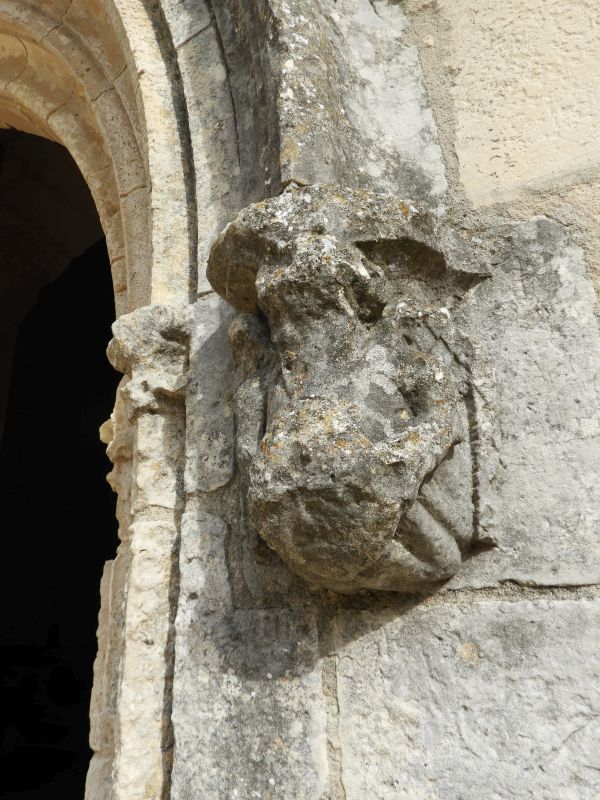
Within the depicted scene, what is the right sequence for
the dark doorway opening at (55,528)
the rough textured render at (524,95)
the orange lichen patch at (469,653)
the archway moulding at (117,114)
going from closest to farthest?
the orange lichen patch at (469,653) → the rough textured render at (524,95) → the archway moulding at (117,114) → the dark doorway opening at (55,528)

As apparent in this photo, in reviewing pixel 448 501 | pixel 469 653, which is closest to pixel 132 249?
pixel 448 501

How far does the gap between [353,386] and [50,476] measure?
3753 mm

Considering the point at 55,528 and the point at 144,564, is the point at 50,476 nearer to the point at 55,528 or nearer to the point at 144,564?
the point at 55,528

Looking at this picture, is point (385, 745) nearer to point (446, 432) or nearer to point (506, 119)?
point (446, 432)

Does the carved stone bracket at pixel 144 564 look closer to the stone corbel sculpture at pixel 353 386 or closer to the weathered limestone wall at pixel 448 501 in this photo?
the weathered limestone wall at pixel 448 501

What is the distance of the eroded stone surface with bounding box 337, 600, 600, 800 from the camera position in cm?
101

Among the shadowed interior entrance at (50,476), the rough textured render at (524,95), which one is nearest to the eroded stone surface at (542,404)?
the rough textured render at (524,95)

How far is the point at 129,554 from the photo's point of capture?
1.41m

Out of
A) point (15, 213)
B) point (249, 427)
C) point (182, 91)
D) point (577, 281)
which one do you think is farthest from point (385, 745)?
point (15, 213)

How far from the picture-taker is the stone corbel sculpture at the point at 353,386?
0.98 meters

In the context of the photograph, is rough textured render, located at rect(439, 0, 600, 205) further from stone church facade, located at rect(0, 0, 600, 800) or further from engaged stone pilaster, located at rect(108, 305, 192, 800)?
engaged stone pilaster, located at rect(108, 305, 192, 800)

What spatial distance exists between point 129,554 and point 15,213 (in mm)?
2617

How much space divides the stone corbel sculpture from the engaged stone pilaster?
22 cm

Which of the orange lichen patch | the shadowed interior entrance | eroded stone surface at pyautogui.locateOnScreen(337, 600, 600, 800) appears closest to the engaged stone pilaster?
eroded stone surface at pyautogui.locateOnScreen(337, 600, 600, 800)
